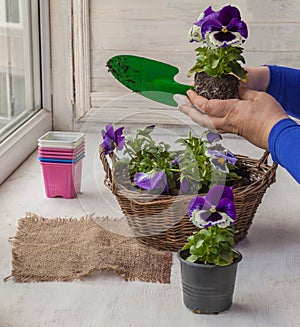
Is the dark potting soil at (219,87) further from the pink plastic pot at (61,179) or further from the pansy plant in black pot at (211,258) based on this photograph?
the pink plastic pot at (61,179)

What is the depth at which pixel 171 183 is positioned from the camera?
1.52 m

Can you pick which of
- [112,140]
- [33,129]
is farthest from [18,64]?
[112,140]

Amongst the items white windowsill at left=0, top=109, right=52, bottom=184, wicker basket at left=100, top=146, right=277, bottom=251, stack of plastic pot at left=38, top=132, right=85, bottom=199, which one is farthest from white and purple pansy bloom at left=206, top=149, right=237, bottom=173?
white windowsill at left=0, top=109, right=52, bottom=184

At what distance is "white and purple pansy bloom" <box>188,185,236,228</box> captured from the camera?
1289 millimetres

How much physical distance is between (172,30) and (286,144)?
131 cm

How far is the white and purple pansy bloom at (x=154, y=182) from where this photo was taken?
1.48 meters

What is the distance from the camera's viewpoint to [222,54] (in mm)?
1389

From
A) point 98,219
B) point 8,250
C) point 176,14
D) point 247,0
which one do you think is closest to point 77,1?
point 176,14

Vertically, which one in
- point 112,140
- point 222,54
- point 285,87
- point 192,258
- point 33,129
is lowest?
point 33,129

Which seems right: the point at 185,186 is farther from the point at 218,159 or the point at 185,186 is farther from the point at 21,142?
the point at 21,142

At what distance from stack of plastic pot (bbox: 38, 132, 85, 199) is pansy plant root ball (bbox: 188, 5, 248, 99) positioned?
21.5 inches

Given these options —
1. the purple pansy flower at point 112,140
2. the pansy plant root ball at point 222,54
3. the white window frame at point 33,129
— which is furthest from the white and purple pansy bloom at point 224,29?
the white window frame at point 33,129

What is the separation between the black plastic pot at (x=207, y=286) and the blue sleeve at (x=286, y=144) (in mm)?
205

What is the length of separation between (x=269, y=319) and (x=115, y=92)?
142 cm
